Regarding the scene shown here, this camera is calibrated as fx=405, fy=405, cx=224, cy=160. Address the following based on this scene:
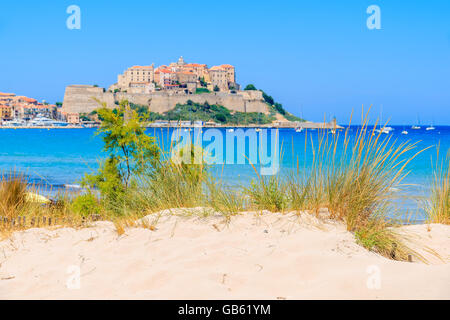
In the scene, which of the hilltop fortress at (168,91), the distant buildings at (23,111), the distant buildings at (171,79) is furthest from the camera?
the distant buildings at (23,111)

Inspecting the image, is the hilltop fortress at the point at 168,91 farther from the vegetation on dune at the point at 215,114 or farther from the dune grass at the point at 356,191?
the dune grass at the point at 356,191

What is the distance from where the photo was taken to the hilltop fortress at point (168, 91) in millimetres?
91688

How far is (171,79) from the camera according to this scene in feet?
339

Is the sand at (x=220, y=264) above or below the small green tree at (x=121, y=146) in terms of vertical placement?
below

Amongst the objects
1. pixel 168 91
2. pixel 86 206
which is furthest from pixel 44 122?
pixel 86 206

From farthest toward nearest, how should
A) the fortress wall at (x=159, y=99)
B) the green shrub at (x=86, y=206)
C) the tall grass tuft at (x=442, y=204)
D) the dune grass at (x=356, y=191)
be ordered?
the fortress wall at (x=159, y=99), the green shrub at (x=86, y=206), the tall grass tuft at (x=442, y=204), the dune grass at (x=356, y=191)

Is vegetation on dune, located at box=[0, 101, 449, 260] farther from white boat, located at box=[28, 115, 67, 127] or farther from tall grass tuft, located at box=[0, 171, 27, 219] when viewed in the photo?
white boat, located at box=[28, 115, 67, 127]

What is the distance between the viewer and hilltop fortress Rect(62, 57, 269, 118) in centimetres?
9169

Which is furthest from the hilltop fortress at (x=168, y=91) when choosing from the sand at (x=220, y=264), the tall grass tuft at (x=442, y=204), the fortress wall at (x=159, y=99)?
the sand at (x=220, y=264)

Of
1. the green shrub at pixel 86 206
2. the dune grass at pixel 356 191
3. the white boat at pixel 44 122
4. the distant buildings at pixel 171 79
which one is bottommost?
the green shrub at pixel 86 206

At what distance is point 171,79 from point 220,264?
103760mm

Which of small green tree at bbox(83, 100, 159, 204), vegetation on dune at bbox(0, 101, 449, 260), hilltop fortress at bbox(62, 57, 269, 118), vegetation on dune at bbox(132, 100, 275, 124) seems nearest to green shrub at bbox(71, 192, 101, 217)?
vegetation on dune at bbox(0, 101, 449, 260)
